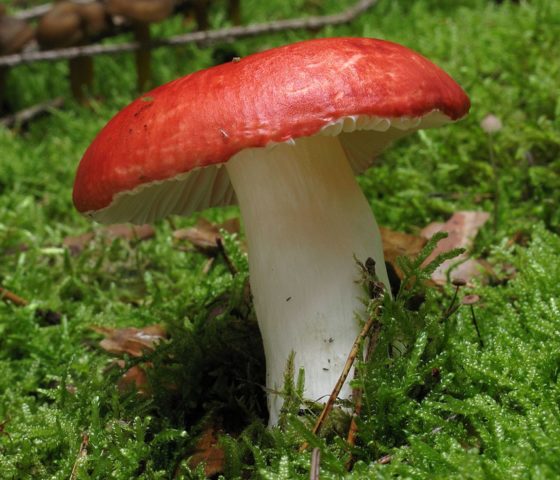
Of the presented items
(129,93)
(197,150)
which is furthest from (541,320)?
(129,93)

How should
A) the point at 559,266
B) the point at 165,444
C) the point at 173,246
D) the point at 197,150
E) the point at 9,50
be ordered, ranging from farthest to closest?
the point at 9,50 < the point at 173,246 < the point at 559,266 < the point at 165,444 < the point at 197,150

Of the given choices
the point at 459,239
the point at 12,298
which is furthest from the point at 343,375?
the point at 12,298

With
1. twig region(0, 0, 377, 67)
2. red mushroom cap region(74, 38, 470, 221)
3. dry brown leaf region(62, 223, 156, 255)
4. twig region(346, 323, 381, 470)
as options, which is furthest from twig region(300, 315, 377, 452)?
twig region(0, 0, 377, 67)

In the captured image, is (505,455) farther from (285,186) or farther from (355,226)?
(285,186)

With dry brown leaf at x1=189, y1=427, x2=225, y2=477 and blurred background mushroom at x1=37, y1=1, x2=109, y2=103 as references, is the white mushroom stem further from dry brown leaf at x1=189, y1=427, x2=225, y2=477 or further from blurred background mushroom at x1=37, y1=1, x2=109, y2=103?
blurred background mushroom at x1=37, y1=1, x2=109, y2=103

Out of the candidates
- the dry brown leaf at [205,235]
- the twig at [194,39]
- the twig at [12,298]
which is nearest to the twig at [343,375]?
the dry brown leaf at [205,235]
